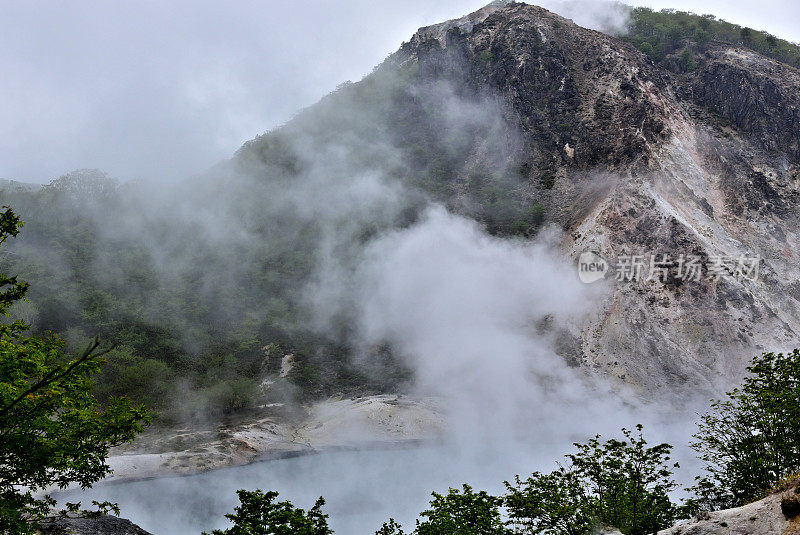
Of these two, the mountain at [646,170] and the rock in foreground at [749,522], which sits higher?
the mountain at [646,170]

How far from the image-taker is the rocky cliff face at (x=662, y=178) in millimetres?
39656


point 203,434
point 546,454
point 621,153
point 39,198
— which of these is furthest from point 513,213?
point 39,198

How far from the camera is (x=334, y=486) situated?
109 ft

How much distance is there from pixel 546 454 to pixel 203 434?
23.3 m

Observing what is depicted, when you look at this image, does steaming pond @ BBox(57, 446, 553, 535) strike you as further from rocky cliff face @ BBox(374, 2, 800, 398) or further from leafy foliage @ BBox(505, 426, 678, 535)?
leafy foliage @ BBox(505, 426, 678, 535)

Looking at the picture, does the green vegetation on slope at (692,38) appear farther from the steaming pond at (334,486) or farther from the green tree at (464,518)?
the green tree at (464,518)

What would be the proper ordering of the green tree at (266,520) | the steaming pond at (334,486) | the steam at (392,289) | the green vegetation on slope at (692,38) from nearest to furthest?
the green tree at (266,520)
the steaming pond at (334,486)
the steam at (392,289)
the green vegetation on slope at (692,38)

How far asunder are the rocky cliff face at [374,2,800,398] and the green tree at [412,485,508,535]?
2576cm

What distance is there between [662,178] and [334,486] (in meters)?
40.1

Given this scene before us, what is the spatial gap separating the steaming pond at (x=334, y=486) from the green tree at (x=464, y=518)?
1523 centimetres

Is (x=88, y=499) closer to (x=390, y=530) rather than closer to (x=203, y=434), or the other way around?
(x=203, y=434)

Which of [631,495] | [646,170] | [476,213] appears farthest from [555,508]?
[476,213]

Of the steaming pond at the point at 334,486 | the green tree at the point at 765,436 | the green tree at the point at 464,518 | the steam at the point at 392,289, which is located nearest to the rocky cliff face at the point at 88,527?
the green tree at the point at 464,518

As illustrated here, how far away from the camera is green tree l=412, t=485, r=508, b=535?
1583cm
